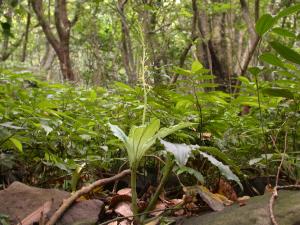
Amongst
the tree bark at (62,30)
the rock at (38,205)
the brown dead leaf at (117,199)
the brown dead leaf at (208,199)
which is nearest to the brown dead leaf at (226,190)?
the brown dead leaf at (208,199)

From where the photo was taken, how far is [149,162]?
7.26 ft

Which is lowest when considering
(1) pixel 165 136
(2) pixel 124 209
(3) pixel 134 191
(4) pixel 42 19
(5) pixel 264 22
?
(2) pixel 124 209

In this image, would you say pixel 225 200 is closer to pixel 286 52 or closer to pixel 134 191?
pixel 134 191

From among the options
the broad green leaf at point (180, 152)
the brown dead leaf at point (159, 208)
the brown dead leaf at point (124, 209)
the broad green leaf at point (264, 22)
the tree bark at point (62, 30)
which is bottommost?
the brown dead leaf at point (124, 209)

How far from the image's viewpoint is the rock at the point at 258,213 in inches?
50.9

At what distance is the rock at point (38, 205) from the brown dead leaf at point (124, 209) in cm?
7

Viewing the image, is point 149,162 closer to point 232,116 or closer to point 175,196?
point 175,196

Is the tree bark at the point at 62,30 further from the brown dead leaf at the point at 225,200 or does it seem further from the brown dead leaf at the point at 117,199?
the brown dead leaf at the point at 225,200

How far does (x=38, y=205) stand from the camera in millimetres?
1670

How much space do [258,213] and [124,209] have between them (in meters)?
0.56

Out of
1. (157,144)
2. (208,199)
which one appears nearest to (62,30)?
(157,144)

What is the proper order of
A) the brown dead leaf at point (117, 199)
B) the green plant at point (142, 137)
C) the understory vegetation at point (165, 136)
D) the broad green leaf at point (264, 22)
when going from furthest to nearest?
the understory vegetation at point (165, 136), the brown dead leaf at point (117, 199), the broad green leaf at point (264, 22), the green plant at point (142, 137)

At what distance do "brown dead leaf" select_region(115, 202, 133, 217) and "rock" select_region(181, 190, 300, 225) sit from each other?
242mm

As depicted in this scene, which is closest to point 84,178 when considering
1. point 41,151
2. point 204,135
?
point 41,151
